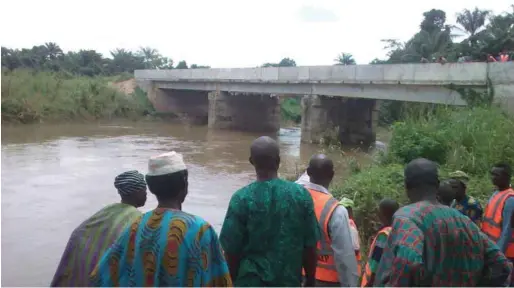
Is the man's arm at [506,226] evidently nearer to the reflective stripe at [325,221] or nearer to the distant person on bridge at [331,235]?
the distant person on bridge at [331,235]

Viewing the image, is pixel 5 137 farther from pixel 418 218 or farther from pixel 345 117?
pixel 418 218

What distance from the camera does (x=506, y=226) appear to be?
3912mm

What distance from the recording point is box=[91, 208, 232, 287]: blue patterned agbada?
228 centimetres

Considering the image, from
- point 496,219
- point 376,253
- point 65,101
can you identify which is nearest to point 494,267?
point 376,253

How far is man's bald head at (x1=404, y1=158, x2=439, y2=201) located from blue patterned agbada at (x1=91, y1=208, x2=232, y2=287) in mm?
1007

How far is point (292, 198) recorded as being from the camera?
2.81 m

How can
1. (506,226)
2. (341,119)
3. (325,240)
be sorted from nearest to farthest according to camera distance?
(325,240)
(506,226)
(341,119)

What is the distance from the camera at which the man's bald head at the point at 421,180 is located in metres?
2.62

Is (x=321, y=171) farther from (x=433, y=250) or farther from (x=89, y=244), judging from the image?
(x=89, y=244)

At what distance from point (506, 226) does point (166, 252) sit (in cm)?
275

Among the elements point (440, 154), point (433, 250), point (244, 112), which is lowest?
point (244, 112)

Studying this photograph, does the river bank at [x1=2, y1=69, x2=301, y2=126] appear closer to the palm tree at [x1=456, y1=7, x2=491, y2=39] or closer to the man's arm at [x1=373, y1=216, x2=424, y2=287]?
the palm tree at [x1=456, y1=7, x2=491, y2=39]

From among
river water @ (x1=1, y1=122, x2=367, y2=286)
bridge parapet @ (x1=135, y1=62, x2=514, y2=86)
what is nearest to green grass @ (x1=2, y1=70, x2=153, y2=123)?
river water @ (x1=1, y1=122, x2=367, y2=286)

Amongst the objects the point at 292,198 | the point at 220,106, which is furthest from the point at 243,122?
the point at 292,198
